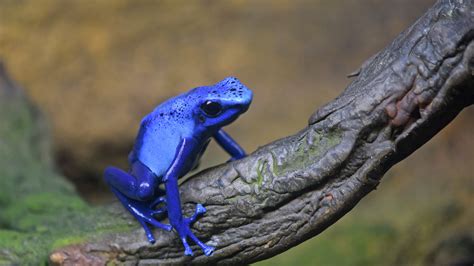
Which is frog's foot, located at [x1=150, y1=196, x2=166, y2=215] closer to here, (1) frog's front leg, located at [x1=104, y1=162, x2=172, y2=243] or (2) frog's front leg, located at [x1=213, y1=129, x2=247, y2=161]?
(1) frog's front leg, located at [x1=104, y1=162, x2=172, y2=243]

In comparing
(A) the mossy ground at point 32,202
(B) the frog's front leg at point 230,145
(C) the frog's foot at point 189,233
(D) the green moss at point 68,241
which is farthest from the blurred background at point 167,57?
(C) the frog's foot at point 189,233

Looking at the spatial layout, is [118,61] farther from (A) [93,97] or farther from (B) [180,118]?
(B) [180,118]

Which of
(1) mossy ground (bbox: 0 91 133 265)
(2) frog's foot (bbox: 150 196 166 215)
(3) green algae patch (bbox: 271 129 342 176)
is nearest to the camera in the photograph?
(3) green algae patch (bbox: 271 129 342 176)

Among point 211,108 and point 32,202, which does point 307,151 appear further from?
point 32,202

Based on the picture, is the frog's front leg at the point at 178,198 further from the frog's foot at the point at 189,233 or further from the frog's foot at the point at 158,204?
the frog's foot at the point at 158,204

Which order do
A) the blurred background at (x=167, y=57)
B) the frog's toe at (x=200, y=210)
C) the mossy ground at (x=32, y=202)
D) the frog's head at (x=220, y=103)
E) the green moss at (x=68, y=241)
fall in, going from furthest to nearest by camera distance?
the blurred background at (x=167, y=57) → the mossy ground at (x=32, y=202) → the green moss at (x=68, y=241) → the frog's toe at (x=200, y=210) → the frog's head at (x=220, y=103)

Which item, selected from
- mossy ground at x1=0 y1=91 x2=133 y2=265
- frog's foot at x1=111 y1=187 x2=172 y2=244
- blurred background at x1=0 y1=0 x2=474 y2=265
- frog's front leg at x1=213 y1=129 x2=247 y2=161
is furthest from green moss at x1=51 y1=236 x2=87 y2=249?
blurred background at x1=0 y1=0 x2=474 y2=265

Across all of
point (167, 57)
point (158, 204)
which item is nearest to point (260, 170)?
point (158, 204)
